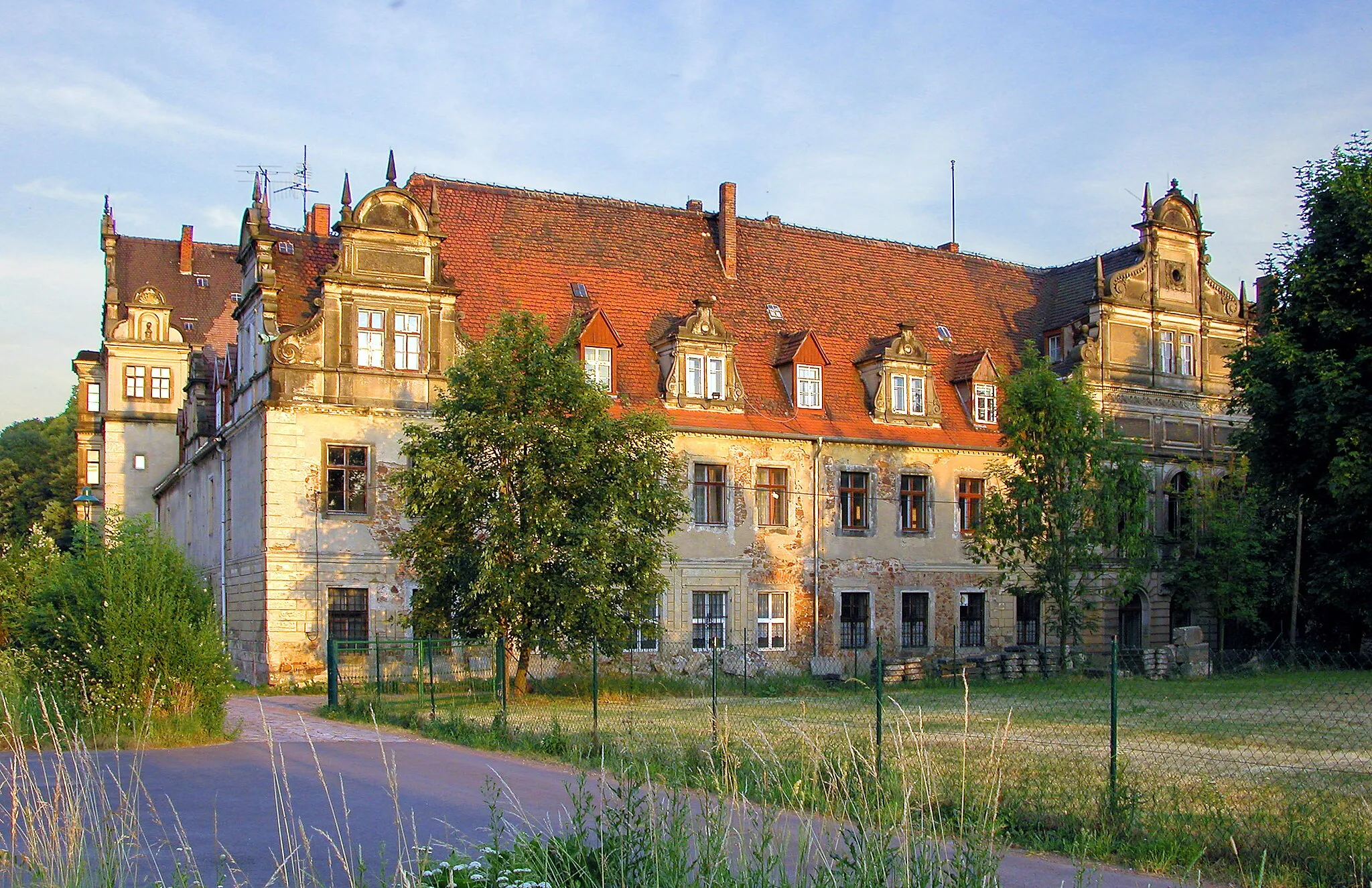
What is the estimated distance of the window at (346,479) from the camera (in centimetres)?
3061

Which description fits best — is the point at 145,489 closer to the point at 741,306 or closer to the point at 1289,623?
the point at 741,306

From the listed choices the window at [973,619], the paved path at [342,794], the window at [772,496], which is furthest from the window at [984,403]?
the paved path at [342,794]

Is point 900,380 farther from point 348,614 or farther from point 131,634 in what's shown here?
point 131,634

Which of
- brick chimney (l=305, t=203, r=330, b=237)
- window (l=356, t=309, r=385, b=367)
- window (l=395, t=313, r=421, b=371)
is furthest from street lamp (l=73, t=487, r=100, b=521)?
window (l=395, t=313, r=421, b=371)

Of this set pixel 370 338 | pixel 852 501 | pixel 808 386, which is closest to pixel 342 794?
pixel 370 338

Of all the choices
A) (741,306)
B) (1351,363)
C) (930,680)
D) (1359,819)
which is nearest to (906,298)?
(741,306)

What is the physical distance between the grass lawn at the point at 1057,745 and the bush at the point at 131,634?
2.26m

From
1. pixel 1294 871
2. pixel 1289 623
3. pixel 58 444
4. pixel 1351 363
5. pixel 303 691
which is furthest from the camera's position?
pixel 58 444

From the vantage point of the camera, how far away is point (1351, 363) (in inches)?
1049

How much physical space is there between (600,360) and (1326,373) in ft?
53.9

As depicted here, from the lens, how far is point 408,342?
31281mm

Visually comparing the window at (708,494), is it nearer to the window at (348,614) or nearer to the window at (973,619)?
the window at (973,619)

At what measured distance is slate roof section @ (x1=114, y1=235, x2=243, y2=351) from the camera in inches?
2293

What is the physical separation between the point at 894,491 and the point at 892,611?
10.7 feet
